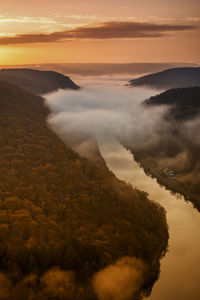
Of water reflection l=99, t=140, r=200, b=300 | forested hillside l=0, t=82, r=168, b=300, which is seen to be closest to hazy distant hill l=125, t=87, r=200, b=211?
water reflection l=99, t=140, r=200, b=300

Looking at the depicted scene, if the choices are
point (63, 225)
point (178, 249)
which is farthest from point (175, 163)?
point (63, 225)

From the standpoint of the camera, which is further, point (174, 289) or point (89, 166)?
point (89, 166)

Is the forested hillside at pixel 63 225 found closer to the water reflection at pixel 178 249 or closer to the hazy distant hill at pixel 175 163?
the water reflection at pixel 178 249

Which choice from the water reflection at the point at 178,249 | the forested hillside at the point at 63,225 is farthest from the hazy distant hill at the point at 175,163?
the forested hillside at the point at 63,225

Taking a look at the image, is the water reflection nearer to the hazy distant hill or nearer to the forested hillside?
the forested hillside

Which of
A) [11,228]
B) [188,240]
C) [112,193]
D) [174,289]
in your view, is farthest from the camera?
[112,193]

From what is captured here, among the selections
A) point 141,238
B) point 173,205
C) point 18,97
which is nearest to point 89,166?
point 173,205

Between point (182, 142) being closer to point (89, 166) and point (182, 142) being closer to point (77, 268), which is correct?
point (89, 166)

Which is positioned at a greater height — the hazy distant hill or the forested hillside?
the forested hillside
